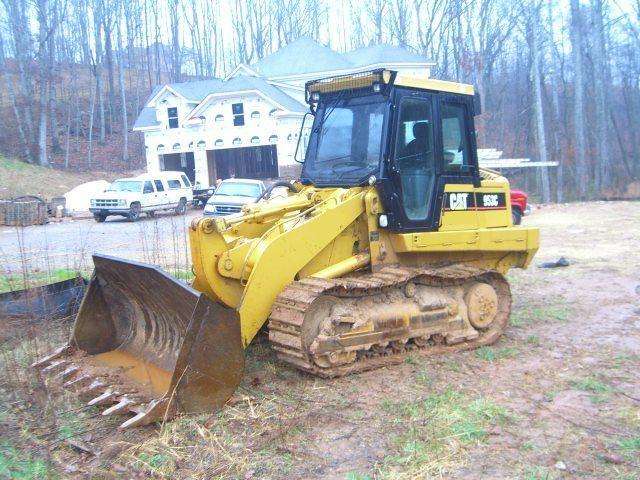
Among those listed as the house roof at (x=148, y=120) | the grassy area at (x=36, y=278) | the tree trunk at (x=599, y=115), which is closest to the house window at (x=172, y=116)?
the house roof at (x=148, y=120)

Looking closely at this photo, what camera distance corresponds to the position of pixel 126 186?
25250mm

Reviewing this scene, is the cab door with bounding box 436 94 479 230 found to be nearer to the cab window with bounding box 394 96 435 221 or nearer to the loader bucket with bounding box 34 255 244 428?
the cab window with bounding box 394 96 435 221

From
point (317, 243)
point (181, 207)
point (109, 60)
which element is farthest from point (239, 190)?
point (109, 60)

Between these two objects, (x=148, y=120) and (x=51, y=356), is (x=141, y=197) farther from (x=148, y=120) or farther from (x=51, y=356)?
(x=51, y=356)

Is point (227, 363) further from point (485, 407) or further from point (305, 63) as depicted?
point (305, 63)

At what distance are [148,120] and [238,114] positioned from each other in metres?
6.10

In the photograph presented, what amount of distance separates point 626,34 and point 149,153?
96.4 feet

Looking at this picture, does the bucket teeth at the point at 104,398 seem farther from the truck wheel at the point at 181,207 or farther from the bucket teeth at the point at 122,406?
the truck wheel at the point at 181,207

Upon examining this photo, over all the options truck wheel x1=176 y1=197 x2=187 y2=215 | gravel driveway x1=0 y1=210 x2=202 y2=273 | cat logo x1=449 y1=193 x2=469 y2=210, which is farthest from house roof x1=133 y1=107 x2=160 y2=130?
cat logo x1=449 y1=193 x2=469 y2=210

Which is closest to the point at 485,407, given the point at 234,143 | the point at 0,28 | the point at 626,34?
the point at 234,143

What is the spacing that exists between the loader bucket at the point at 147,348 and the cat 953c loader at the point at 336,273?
0.05 ft

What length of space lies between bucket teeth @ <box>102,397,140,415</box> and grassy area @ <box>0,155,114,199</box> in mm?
25470

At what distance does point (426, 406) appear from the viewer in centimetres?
549

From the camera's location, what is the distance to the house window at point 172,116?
120 feet
